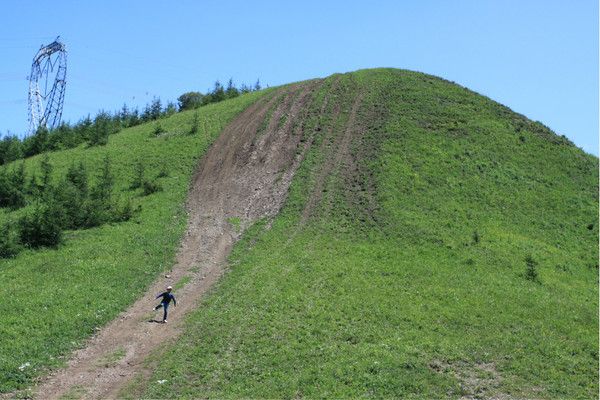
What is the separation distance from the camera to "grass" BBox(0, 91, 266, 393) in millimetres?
21031

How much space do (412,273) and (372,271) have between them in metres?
1.85

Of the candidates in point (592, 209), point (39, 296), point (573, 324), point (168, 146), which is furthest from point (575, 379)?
point (168, 146)

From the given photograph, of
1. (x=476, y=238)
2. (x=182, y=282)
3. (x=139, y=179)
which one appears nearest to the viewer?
(x=182, y=282)

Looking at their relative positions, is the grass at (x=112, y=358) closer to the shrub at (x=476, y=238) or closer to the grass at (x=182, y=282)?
the grass at (x=182, y=282)

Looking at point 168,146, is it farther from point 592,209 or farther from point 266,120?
point 592,209

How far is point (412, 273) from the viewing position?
28406 millimetres

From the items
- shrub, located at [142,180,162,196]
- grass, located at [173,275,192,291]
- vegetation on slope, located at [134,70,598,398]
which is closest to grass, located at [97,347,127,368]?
vegetation on slope, located at [134,70,598,398]

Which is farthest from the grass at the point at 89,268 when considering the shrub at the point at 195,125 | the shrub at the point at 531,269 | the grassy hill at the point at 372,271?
the shrub at the point at 531,269

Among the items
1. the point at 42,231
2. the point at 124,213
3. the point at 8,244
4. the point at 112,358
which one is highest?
the point at 124,213

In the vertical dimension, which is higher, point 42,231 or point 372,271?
point 42,231

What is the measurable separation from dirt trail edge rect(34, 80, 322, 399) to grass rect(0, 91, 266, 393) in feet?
2.36

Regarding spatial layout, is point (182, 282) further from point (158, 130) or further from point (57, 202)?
point (158, 130)

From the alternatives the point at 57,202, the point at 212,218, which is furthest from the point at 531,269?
the point at 57,202

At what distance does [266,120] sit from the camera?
52156 millimetres
